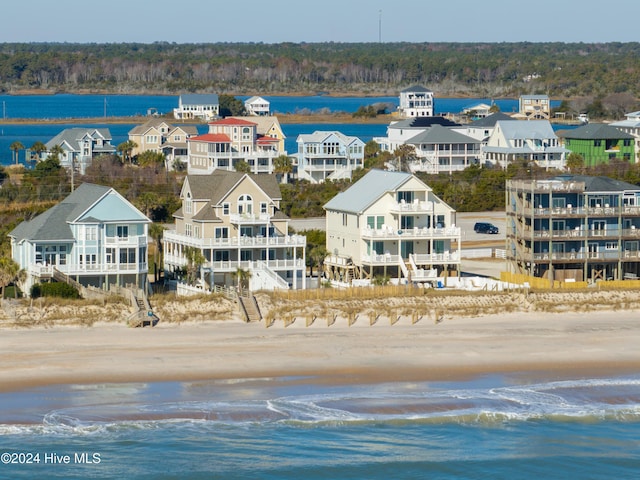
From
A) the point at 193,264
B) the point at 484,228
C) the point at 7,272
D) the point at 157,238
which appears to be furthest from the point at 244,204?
the point at 484,228

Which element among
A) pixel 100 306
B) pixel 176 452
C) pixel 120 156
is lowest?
pixel 176 452

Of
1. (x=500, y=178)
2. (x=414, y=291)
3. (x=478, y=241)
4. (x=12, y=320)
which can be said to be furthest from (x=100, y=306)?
(x=500, y=178)

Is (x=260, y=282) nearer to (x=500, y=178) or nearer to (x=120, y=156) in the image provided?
(x=500, y=178)

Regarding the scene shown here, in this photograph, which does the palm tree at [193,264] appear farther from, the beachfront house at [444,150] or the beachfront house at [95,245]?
the beachfront house at [444,150]

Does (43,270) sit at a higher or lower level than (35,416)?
higher

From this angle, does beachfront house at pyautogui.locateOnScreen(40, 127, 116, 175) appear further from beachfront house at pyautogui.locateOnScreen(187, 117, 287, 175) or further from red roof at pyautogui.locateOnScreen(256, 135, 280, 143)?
red roof at pyautogui.locateOnScreen(256, 135, 280, 143)

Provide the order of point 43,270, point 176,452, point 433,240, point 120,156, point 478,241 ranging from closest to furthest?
point 176,452, point 43,270, point 433,240, point 478,241, point 120,156

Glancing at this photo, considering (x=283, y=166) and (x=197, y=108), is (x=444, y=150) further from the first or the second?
(x=197, y=108)

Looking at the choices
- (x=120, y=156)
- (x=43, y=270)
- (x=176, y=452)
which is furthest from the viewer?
(x=120, y=156)
